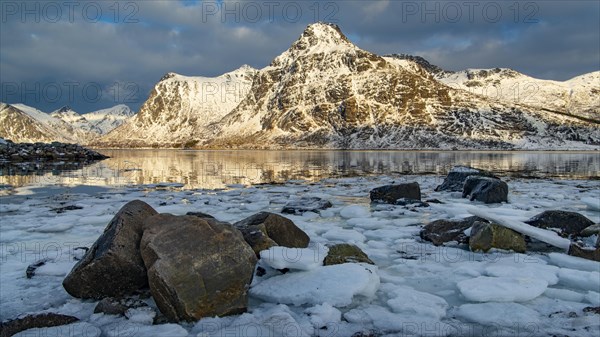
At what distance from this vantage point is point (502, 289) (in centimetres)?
605

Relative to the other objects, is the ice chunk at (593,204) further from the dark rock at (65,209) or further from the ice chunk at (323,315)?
the dark rock at (65,209)

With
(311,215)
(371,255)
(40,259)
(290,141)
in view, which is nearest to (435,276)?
(371,255)

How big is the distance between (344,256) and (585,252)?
467 cm

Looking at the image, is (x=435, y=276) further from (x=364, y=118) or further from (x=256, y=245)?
(x=364, y=118)

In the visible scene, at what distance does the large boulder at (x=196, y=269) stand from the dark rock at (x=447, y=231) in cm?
503

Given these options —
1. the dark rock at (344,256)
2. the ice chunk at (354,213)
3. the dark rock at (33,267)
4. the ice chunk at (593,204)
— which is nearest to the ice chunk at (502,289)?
the dark rock at (344,256)

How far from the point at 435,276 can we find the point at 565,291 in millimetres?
1903

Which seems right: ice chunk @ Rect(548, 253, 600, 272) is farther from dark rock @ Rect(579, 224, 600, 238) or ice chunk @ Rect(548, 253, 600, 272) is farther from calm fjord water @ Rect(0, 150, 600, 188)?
calm fjord water @ Rect(0, 150, 600, 188)

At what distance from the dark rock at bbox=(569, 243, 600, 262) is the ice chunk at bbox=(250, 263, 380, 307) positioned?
4360 mm

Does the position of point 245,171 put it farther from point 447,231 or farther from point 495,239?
point 495,239

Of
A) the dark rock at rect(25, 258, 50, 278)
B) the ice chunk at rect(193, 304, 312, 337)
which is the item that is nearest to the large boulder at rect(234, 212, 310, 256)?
the ice chunk at rect(193, 304, 312, 337)

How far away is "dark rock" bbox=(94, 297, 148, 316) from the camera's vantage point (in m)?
5.54

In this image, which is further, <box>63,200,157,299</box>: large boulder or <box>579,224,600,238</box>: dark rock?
<box>579,224,600,238</box>: dark rock

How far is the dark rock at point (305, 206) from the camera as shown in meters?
13.2
